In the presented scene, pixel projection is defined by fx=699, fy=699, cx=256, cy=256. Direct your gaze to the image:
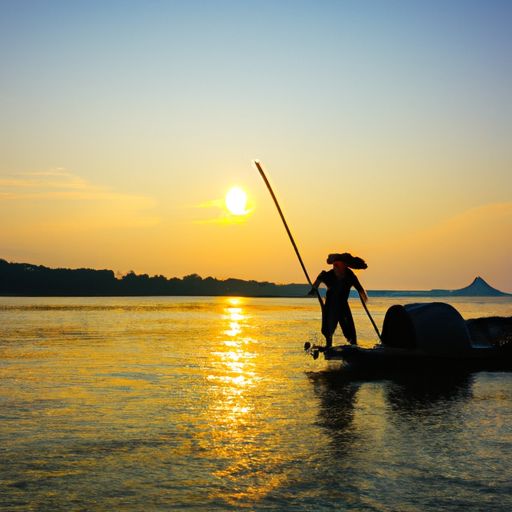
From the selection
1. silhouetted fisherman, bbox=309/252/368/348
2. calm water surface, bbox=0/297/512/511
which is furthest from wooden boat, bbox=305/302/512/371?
silhouetted fisherman, bbox=309/252/368/348

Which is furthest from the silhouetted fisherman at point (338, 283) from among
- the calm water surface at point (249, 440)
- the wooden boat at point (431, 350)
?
the calm water surface at point (249, 440)

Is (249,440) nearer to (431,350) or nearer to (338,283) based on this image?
(431,350)

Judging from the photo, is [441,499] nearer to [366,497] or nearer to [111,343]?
[366,497]

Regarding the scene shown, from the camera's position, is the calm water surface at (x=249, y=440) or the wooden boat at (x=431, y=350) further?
the wooden boat at (x=431, y=350)

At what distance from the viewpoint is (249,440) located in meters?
8.30

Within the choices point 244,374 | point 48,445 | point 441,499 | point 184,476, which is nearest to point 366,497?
point 441,499

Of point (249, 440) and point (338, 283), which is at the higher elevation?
point (338, 283)

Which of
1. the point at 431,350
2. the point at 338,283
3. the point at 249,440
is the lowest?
the point at 249,440

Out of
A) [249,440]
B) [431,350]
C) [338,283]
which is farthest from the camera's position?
[338,283]

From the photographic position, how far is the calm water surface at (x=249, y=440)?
5988 millimetres

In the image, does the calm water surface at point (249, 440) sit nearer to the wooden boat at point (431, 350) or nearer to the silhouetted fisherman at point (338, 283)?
the wooden boat at point (431, 350)

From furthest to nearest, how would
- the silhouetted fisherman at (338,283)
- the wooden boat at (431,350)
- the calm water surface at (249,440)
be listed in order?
the silhouetted fisherman at (338,283)
the wooden boat at (431,350)
the calm water surface at (249,440)

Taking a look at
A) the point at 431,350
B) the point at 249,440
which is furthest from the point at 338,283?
the point at 249,440

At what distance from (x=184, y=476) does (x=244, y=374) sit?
8.67 m
